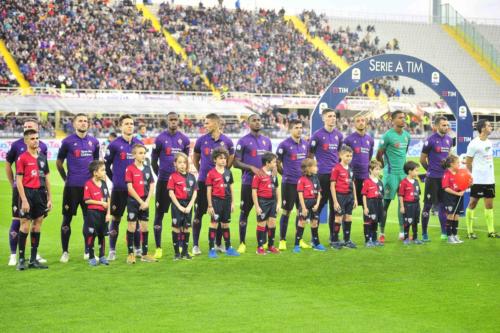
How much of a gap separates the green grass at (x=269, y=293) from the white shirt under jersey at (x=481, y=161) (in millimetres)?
1778

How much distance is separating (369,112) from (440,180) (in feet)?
114

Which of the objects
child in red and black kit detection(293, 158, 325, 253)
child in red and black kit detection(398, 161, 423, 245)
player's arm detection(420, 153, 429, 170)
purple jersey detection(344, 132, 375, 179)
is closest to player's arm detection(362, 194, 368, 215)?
purple jersey detection(344, 132, 375, 179)

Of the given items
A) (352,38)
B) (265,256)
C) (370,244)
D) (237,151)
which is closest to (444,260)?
(370,244)

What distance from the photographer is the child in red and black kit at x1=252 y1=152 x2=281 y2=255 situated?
39.4 feet

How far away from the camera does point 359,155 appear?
43.6ft

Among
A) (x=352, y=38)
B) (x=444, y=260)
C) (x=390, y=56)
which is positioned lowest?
(x=444, y=260)

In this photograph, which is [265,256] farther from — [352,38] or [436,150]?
[352,38]

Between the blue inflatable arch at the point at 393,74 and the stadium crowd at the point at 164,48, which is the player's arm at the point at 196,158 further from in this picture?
the stadium crowd at the point at 164,48

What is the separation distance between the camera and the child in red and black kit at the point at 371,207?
12.8 m

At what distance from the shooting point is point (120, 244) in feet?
43.1

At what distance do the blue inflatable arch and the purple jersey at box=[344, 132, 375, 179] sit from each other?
2.72 m

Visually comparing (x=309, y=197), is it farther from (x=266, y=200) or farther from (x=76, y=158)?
(x=76, y=158)

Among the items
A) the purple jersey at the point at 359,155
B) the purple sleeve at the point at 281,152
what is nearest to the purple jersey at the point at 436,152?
the purple jersey at the point at 359,155

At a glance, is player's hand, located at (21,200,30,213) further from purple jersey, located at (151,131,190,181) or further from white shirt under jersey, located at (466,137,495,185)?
white shirt under jersey, located at (466,137,495,185)
